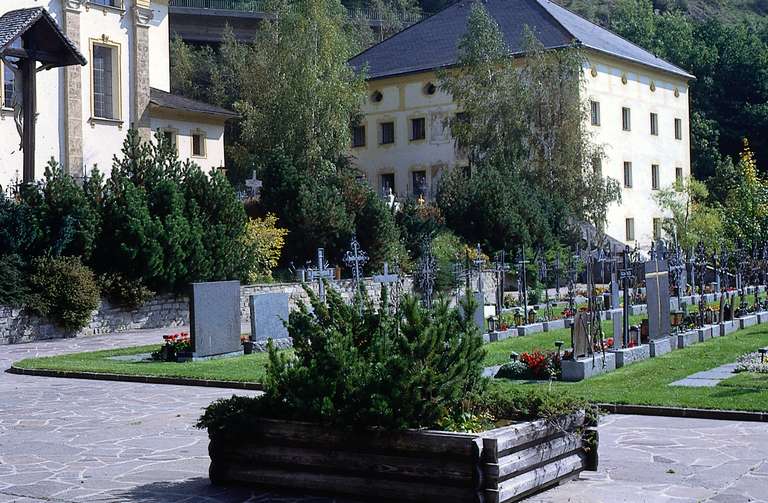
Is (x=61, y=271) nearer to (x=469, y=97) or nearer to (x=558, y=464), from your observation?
(x=558, y=464)

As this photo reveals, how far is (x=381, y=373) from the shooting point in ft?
27.0

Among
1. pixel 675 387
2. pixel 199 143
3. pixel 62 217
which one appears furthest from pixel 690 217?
pixel 675 387

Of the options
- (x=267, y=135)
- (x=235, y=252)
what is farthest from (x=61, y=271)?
(x=267, y=135)

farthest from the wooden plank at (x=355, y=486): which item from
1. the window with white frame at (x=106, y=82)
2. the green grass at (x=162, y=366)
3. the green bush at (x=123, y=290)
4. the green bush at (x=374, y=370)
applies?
the window with white frame at (x=106, y=82)

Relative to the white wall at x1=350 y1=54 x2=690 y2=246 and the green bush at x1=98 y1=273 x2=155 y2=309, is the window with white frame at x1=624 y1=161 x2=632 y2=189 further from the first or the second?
the green bush at x1=98 y1=273 x2=155 y2=309

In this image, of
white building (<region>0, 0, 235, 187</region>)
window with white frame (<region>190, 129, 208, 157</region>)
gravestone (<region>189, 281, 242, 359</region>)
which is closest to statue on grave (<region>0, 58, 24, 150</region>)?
white building (<region>0, 0, 235, 187</region>)

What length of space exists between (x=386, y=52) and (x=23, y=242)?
1495 inches

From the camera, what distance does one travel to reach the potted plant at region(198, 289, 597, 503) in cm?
790

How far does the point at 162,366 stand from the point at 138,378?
4.73ft

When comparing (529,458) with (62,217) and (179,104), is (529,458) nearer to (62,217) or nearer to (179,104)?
(62,217)

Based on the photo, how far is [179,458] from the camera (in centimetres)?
1045

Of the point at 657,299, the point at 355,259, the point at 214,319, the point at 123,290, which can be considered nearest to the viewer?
the point at 657,299

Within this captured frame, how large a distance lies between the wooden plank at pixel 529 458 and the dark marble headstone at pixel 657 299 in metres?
11.0

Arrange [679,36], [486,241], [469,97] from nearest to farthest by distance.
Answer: [486,241], [469,97], [679,36]
